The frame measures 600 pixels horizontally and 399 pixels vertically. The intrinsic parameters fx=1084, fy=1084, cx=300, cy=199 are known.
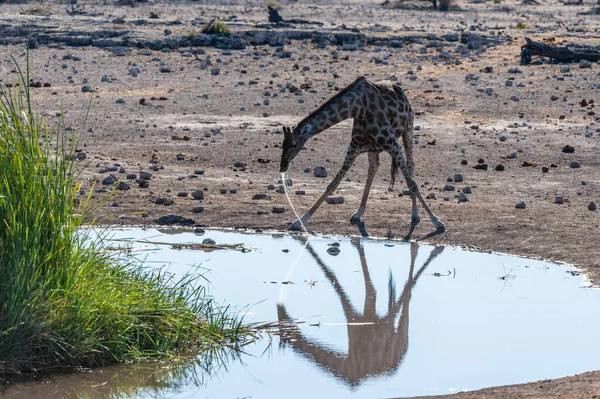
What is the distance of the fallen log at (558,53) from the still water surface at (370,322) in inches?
503

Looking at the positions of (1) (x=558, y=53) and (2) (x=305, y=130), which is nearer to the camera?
(2) (x=305, y=130)

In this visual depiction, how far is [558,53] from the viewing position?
71.4ft

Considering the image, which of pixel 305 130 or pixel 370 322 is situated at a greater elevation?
pixel 305 130

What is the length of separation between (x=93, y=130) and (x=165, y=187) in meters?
→ 3.62

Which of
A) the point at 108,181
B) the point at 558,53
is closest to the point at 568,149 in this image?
the point at 108,181

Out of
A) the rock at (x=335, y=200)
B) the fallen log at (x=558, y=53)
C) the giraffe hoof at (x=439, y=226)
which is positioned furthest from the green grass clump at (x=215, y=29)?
the giraffe hoof at (x=439, y=226)

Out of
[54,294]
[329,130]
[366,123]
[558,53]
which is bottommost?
[329,130]

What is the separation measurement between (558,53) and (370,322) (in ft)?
49.4

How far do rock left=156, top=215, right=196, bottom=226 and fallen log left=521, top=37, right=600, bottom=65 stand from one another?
42.1 feet

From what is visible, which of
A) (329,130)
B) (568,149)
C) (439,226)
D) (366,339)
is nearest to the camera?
(366,339)

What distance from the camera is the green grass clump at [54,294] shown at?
6.38 meters

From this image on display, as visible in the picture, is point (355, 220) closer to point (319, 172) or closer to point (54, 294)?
point (319, 172)

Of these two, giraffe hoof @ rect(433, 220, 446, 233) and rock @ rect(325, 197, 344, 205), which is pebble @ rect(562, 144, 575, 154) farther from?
giraffe hoof @ rect(433, 220, 446, 233)

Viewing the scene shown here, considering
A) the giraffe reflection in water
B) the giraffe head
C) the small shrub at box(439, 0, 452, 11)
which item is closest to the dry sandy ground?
the giraffe head
